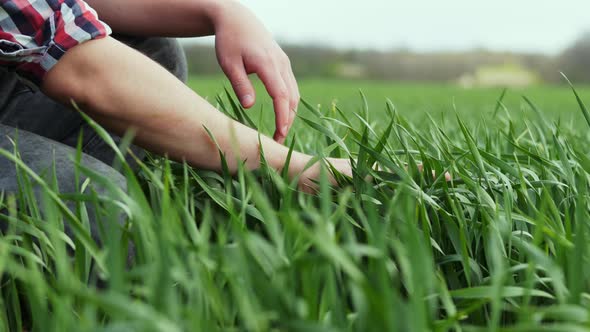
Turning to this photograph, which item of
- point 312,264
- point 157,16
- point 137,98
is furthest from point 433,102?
point 312,264

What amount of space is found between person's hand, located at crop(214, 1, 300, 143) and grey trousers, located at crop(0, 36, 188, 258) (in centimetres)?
28

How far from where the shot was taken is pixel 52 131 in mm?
1337

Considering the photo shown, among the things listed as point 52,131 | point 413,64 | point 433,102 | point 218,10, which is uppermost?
point 413,64

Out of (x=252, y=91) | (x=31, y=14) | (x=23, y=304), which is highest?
(x=31, y=14)

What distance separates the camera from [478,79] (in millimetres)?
24375

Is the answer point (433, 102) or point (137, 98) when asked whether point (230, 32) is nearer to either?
point (137, 98)

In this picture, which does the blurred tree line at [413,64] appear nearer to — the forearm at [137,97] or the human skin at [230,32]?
the human skin at [230,32]

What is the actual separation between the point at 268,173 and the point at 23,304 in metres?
0.38

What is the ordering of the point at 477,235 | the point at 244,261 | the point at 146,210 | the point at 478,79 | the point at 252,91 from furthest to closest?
the point at 478,79 → the point at 252,91 → the point at 477,235 → the point at 146,210 → the point at 244,261

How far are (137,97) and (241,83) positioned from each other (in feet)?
0.89

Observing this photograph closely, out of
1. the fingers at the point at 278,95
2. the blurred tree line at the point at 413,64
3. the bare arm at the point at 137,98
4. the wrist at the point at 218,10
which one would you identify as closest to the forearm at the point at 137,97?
the bare arm at the point at 137,98

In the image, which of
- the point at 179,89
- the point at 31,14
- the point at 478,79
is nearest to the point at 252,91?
the point at 179,89

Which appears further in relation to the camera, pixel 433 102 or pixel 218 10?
pixel 433 102

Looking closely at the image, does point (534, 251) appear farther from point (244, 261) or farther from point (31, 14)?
point (31, 14)
